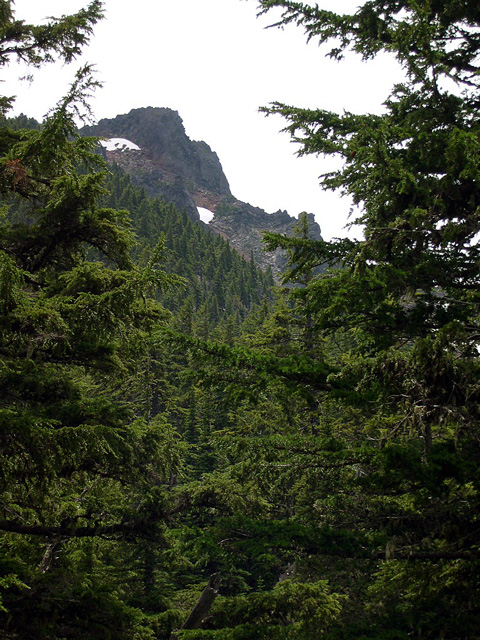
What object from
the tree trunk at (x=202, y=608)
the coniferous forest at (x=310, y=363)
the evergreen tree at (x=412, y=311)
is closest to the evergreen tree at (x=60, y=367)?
the coniferous forest at (x=310, y=363)

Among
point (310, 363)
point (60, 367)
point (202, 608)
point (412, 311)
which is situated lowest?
point (202, 608)

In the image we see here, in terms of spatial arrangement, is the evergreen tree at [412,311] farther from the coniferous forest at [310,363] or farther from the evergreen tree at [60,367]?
the evergreen tree at [60,367]

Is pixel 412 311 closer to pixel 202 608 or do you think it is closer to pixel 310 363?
pixel 310 363

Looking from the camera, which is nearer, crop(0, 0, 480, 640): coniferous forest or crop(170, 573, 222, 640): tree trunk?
crop(0, 0, 480, 640): coniferous forest

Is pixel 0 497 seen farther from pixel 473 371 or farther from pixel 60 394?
pixel 473 371

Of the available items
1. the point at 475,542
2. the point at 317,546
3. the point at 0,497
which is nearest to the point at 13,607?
the point at 0,497

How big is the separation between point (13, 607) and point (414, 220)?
7109mm

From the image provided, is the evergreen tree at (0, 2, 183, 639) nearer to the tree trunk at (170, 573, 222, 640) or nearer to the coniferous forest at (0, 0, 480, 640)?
the coniferous forest at (0, 0, 480, 640)

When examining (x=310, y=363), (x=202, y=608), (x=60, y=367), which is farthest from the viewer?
(x=202, y=608)

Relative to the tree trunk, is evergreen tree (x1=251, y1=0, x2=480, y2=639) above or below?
above

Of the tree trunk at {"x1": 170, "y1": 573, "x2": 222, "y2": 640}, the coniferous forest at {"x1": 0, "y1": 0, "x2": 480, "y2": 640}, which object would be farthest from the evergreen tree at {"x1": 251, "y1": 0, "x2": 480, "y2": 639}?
the tree trunk at {"x1": 170, "y1": 573, "x2": 222, "y2": 640}

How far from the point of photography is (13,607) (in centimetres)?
519

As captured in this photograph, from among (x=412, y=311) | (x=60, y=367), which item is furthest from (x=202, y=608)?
(x=412, y=311)

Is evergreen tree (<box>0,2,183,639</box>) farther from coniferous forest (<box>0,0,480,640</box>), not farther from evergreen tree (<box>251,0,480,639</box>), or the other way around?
evergreen tree (<box>251,0,480,639</box>)
